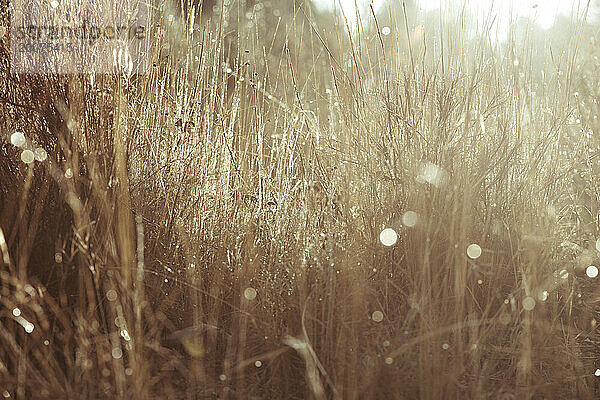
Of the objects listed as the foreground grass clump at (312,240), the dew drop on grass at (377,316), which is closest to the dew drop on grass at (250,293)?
the foreground grass clump at (312,240)

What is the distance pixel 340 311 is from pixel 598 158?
1.08 m

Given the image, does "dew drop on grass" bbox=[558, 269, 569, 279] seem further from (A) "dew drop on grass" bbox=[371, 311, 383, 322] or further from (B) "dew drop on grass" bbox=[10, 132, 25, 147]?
(B) "dew drop on grass" bbox=[10, 132, 25, 147]

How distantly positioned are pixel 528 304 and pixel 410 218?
33cm

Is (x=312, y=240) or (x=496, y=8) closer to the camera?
(x=312, y=240)

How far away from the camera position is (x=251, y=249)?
1.62 m

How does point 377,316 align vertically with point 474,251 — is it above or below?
below

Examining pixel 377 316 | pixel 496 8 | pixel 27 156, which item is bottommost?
pixel 377 316

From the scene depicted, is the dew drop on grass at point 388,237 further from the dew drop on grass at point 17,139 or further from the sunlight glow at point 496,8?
the dew drop on grass at point 17,139

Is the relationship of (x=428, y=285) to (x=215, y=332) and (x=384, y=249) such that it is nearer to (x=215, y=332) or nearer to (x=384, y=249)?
(x=384, y=249)

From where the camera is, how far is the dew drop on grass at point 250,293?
1.52 meters

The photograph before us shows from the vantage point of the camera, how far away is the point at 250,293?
1530mm

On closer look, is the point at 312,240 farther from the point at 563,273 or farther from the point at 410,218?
the point at 563,273

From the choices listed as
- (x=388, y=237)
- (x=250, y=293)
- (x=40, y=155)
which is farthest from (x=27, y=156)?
(x=388, y=237)

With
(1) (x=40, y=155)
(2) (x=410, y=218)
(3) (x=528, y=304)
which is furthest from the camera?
(1) (x=40, y=155)
